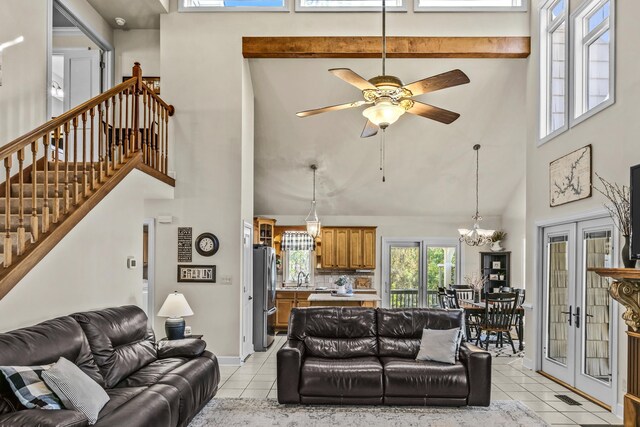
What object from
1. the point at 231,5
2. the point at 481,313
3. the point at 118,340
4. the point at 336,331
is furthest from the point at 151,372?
the point at 481,313

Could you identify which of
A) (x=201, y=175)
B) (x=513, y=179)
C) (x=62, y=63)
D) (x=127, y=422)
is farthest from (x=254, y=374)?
(x=513, y=179)

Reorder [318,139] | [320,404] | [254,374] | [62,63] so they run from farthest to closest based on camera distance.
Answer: [318,139] → [62,63] → [254,374] → [320,404]

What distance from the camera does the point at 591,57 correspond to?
5.34 meters

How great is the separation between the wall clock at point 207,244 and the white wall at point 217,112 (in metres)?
0.08

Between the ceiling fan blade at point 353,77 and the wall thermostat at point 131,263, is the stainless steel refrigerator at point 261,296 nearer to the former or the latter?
the wall thermostat at point 131,263

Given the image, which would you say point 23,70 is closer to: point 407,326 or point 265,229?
point 407,326

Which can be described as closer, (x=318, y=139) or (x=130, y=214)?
(x=130, y=214)

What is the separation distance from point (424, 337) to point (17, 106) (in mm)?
4724

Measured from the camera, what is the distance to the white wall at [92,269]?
3.75 m

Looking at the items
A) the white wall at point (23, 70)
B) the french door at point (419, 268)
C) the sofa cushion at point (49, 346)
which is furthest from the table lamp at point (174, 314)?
the french door at point (419, 268)

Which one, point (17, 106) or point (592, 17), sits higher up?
point (592, 17)

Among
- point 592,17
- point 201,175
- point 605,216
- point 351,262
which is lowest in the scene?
point 351,262

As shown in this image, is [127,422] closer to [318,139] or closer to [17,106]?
[17,106]

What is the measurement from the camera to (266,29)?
22.2 feet
